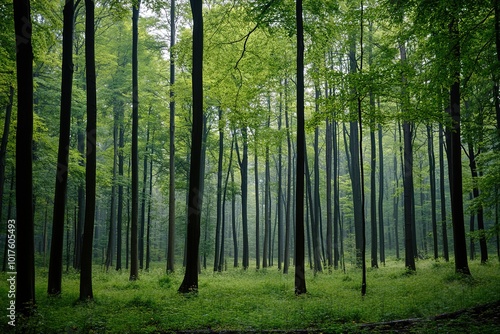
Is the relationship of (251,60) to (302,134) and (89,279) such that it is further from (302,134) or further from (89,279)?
(89,279)

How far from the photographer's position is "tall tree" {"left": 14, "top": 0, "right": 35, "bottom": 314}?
262 inches

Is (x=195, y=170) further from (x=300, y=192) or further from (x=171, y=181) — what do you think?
(x=171, y=181)

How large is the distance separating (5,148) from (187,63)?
903cm

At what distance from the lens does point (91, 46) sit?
31.1 feet

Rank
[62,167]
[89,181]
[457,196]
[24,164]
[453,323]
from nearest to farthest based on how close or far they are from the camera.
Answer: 1. [453,323]
2. [24,164]
3. [89,181]
4. [62,167]
5. [457,196]

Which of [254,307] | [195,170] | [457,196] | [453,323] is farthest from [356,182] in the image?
[453,323]

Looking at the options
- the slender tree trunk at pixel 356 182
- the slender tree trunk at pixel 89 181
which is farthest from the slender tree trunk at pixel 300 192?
the slender tree trunk at pixel 356 182

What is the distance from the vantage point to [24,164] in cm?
680

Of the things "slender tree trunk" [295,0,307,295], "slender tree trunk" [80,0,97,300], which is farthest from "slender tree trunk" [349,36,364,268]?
"slender tree trunk" [80,0,97,300]

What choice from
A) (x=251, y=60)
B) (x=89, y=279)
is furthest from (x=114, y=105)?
(x=89, y=279)

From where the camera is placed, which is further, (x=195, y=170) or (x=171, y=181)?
(x=171, y=181)

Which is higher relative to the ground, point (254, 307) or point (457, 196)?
point (457, 196)

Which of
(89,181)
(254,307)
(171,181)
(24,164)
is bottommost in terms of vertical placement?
(254,307)

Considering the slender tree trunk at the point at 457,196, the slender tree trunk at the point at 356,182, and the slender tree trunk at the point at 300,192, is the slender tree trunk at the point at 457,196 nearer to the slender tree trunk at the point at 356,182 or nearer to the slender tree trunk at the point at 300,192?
the slender tree trunk at the point at 356,182
